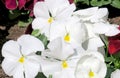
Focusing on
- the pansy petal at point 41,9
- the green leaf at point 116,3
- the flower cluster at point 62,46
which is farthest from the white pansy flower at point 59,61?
the green leaf at point 116,3

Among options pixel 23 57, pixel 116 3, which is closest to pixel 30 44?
pixel 23 57

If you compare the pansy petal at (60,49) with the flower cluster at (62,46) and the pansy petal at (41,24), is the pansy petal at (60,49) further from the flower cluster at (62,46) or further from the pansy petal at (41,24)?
the pansy petal at (41,24)

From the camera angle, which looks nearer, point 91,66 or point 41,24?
point 91,66

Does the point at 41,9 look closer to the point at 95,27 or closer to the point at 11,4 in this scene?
the point at 95,27

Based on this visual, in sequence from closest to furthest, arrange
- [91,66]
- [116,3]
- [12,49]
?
1. [91,66]
2. [12,49]
3. [116,3]

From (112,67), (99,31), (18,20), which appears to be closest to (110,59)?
(112,67)

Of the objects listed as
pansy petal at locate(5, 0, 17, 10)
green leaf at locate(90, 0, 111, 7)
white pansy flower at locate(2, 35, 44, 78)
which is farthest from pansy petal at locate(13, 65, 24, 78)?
green leaf at locate(90, 0, 111, 7)

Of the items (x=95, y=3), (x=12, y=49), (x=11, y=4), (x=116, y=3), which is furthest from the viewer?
(x=116, y=3)

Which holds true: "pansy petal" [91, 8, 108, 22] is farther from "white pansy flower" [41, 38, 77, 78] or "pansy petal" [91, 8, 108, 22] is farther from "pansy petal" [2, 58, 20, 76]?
"pansy petal" [2, 58, 20, 76]
